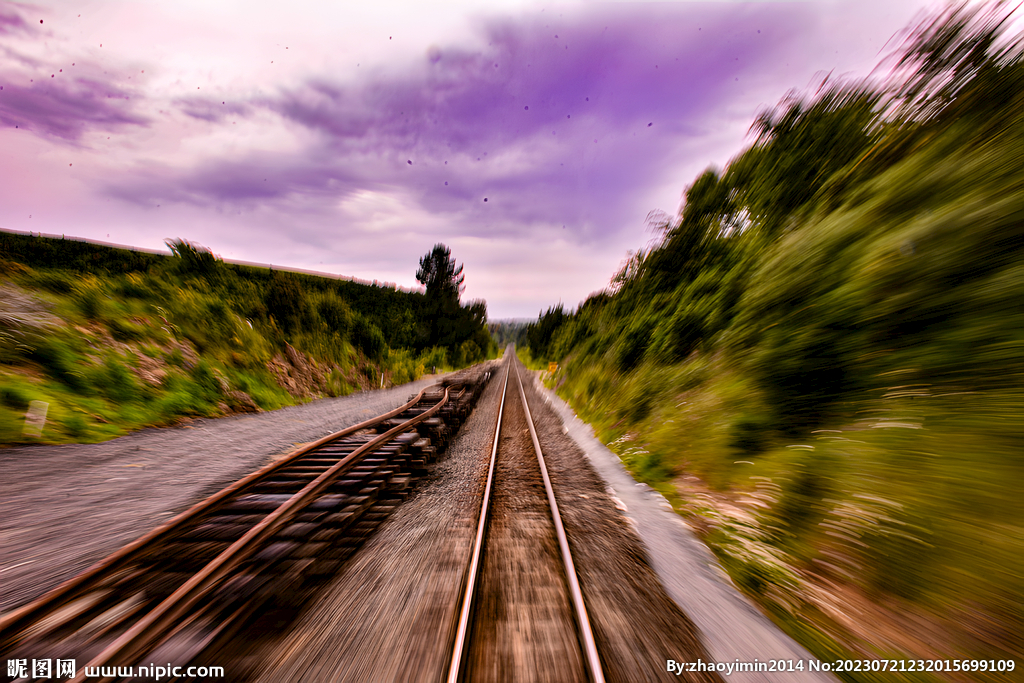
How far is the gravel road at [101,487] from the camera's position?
3.18m

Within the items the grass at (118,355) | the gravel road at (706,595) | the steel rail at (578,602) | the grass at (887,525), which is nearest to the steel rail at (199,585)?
the steel rail at (578,602)

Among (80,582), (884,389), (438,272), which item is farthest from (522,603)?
(438,272)

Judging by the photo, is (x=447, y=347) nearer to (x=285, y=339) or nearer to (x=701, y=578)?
(x=285, y=339)

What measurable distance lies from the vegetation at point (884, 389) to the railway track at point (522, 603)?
1641 millimetres

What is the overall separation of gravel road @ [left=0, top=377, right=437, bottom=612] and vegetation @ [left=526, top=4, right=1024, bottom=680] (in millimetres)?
6303

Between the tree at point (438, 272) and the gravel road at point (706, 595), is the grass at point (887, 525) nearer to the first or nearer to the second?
the gravel road at point (706, 595)

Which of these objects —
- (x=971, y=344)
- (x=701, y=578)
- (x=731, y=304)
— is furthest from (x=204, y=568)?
(x=731, y=304)

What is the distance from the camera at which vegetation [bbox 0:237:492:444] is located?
6.48 m

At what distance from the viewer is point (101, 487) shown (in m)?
4.61

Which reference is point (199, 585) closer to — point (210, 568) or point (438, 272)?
point (210, 568)

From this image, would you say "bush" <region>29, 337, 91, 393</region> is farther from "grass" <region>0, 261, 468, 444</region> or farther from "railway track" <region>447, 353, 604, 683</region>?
"railway track" <region>447, 353, 604, 683</region>

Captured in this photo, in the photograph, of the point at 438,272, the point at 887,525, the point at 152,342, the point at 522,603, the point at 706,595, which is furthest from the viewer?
the point at 438,272

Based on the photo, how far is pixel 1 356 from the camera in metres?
6.23

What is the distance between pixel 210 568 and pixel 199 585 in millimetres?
118
